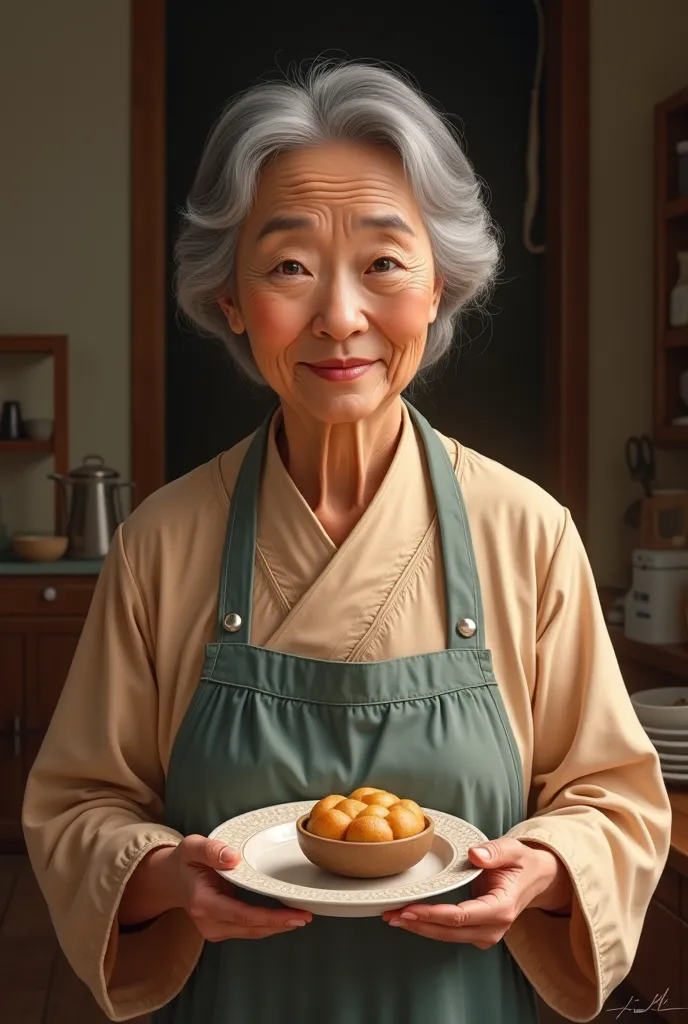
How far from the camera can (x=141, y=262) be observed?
13.6ft

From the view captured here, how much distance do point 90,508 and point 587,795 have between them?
292 centimetres

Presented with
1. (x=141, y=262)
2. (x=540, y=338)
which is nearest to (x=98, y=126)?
(x=141, y=262)

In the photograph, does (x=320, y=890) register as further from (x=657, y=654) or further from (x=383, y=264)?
(x=657, y=654)

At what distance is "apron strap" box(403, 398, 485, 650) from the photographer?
3.99 feet

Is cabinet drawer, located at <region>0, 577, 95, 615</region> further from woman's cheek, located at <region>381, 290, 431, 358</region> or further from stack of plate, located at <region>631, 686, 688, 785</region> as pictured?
woman's cheek, located at <region>381, 290, 431, 358</region>

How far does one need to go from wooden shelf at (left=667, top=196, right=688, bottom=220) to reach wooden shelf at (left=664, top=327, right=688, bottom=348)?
38 centimetres

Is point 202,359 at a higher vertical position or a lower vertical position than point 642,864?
higher

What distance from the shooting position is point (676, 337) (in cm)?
399

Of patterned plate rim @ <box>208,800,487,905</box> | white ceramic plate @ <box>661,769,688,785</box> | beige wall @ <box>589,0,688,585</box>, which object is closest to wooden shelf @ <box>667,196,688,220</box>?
beige wall @ <box>589,0,688,585</box>

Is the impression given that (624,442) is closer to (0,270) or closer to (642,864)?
(0,270)

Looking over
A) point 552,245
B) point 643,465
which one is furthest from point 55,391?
point 643,465

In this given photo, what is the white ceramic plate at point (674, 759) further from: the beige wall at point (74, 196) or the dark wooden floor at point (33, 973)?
the beige wall at point (74, 196)

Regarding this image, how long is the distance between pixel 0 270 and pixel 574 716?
11.3 feet

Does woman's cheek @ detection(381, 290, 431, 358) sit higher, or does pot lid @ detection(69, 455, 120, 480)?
woman's cheek @ detection(381, 290, 431, 358)
